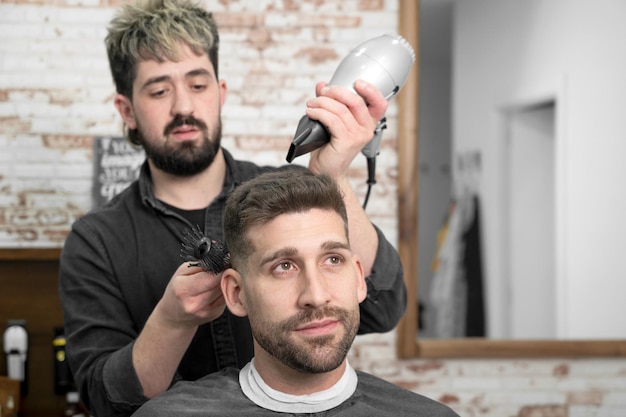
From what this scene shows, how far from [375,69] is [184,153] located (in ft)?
1.65

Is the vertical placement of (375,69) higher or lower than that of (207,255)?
higher

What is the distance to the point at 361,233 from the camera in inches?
72.3

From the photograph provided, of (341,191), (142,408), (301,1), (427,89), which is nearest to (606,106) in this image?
(427,89)

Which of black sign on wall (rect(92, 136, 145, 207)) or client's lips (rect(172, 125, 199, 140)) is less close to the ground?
client's lips (rect(172, 125, 199, 140))

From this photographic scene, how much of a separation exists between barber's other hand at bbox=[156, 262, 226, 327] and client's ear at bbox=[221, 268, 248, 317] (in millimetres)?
15

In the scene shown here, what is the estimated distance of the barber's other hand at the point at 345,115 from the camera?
1605 millimetres

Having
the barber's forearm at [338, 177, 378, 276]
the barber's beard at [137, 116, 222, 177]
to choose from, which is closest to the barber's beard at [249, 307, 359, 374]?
the barber's forearm at [338, 177, 378, 276]

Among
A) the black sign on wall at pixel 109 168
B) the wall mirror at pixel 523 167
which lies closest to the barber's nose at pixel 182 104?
the black sign on wall at pixel 109 168

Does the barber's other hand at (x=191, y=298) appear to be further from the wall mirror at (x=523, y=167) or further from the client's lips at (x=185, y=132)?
the wall mirror at (x=523, y=167)

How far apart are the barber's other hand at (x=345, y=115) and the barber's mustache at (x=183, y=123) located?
0.37 metres

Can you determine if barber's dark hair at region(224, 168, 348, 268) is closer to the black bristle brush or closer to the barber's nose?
the black bristle brush

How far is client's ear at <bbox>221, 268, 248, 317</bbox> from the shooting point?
1.69 meters

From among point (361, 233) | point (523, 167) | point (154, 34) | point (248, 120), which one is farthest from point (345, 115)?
point (523, 167)

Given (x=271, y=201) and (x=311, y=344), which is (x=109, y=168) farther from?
(x=311, y=344)
